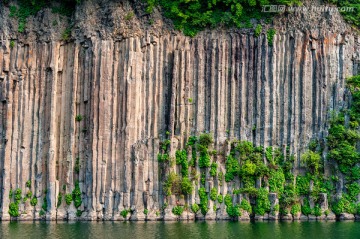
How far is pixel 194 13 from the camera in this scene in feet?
167

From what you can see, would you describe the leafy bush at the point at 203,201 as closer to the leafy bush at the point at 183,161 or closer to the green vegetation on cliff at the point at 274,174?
the green vegetation on cliff at the point at 274,174

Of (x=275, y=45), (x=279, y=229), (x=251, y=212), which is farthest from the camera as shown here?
(x=275, y=45)

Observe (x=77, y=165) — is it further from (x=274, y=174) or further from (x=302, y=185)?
(x=302, y=185)

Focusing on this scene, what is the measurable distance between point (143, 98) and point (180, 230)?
1071 cm

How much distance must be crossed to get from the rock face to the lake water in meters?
2.97

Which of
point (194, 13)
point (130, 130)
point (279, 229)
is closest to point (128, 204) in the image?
point (130, 130)

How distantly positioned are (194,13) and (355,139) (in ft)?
40.4

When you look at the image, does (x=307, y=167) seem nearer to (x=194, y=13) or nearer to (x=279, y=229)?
(x=279, y=229)

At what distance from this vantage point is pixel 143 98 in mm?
49688

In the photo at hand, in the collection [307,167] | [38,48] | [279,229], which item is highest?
[38,48]

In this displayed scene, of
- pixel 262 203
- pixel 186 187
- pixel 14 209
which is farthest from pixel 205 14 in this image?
pixel 14 209

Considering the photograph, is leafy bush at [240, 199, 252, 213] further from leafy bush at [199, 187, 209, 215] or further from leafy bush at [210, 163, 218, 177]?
leafy bush at [210, 163, 218, 177]

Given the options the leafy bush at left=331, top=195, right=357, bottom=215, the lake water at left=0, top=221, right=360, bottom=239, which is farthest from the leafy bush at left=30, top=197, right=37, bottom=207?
the leafy bush at left=331, top=195, right=357, bottom=215

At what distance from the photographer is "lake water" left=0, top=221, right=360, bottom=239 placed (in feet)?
130
